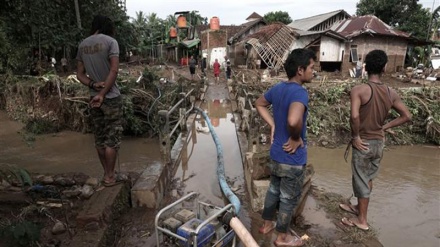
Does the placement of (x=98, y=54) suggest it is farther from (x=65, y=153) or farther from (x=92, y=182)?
(x=65, y=153)

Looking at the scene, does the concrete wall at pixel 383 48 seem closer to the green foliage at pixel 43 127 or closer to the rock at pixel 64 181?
the green foliage at pixel 43 127

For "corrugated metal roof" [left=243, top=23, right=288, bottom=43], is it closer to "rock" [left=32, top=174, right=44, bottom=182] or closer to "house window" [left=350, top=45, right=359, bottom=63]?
"house window" [left=350, top=45, right=359, bottom=63]

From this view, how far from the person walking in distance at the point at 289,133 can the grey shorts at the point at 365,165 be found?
967mm

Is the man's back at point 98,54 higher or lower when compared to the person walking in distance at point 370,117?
higher

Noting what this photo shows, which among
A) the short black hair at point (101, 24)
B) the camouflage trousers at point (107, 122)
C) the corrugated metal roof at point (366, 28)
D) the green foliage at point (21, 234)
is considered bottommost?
the green foliage at point (21, 234)

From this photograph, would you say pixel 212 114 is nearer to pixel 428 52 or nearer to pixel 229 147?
pixel 229 147

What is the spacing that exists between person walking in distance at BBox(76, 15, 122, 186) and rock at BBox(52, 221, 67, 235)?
0.71 metres

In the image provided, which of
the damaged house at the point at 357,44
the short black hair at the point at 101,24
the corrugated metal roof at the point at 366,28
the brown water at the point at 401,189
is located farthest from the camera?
the damaged house at the point at 357,44

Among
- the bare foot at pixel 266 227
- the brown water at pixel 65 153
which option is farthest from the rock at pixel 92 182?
the brown water at pixel 65 153

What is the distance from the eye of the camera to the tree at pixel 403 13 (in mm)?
27875

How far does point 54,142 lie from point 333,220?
971 centimetres

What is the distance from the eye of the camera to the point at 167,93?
1061cm

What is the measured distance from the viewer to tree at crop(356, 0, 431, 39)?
2788cm

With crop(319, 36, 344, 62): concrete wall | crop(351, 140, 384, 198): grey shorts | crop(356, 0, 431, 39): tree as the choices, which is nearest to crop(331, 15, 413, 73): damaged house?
crop(319, 36, 344, 62): concrete wall
